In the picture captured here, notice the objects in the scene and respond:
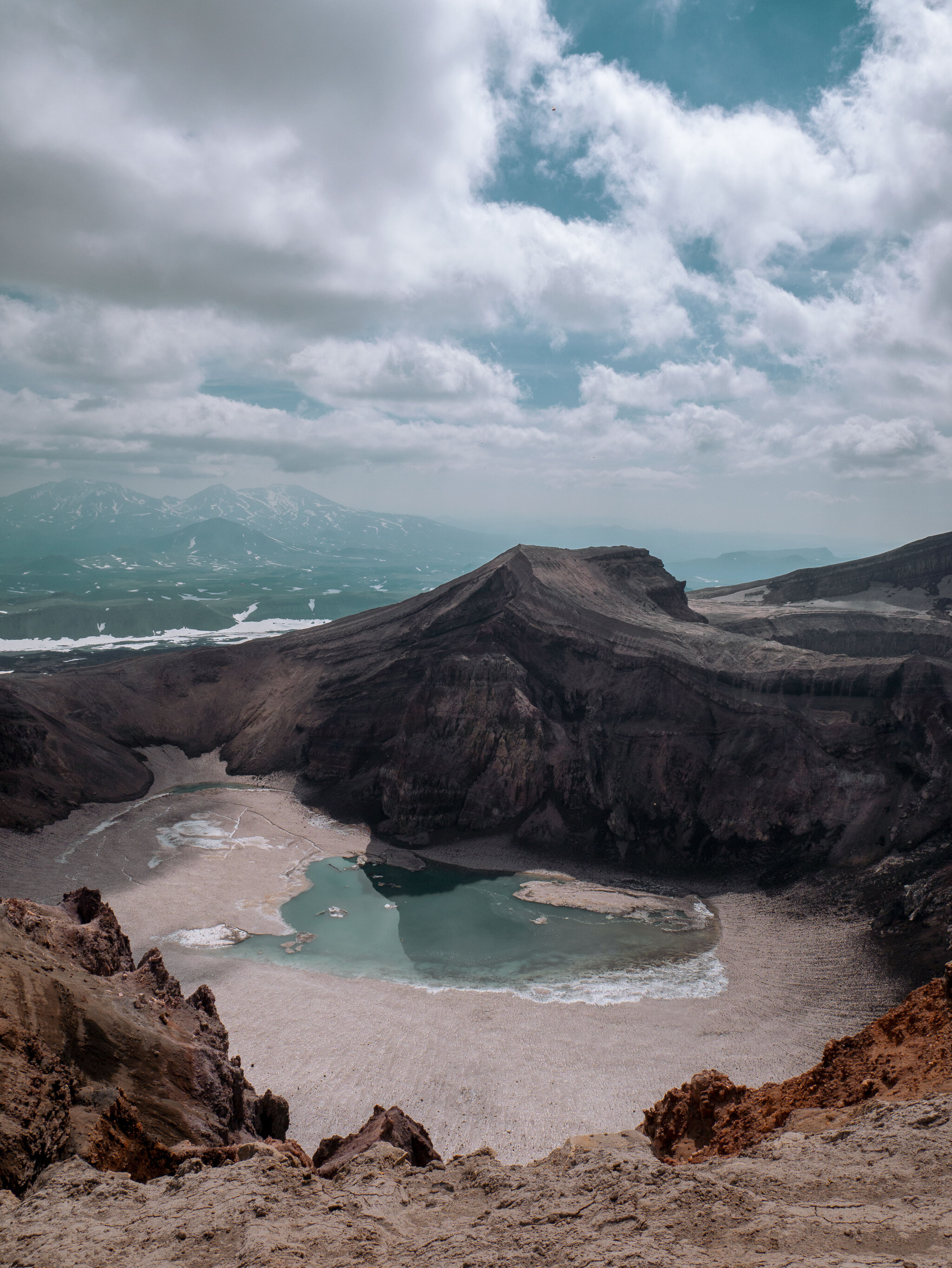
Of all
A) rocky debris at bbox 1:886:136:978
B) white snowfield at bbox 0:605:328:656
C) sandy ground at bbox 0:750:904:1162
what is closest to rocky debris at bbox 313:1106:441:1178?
sandy ground at bbox 0:750:904:1162

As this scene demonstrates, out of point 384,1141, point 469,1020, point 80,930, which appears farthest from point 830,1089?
point 469,1020

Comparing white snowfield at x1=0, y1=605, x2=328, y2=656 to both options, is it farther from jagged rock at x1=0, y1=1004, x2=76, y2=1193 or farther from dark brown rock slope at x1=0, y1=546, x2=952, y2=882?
jagged rock at x1=0, y1=1004, x2=76, y2=1193

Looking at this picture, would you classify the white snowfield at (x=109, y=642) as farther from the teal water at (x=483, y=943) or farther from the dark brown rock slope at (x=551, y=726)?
the teal water at (x=483, y=943)

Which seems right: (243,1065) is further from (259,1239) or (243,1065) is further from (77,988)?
(259,1239)

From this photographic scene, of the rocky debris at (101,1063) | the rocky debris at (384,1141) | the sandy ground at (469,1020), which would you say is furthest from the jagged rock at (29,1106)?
the sandy ground at (469,1020)

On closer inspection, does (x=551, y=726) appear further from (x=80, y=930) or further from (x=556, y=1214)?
(x=556, y=1214)

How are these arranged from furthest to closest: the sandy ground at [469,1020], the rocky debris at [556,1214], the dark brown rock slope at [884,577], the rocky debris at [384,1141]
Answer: the dark brown rock slope at [884,577] → the sandy ground at [469,1020] → the rocky debris at [384,1141] → the rocky debris at [556,1214]
